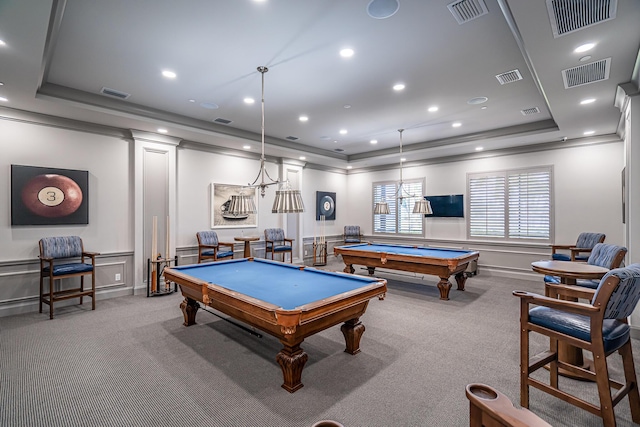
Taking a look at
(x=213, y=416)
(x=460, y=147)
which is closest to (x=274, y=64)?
(x=213, y=416)

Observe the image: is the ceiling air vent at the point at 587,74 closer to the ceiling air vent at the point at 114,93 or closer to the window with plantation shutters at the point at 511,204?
the window with plantation shutters at the point at 511,204

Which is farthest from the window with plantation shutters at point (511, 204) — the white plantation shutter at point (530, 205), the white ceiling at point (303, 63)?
the white ceiling at point (303, 63)

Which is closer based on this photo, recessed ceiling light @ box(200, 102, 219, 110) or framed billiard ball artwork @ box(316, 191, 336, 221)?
recessed ceiling light @ box(200, 102, 219, 110)

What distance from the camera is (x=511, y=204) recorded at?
6.78 meters

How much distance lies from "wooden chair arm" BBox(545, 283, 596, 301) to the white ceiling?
214 cm

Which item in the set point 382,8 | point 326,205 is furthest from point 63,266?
point 326,205

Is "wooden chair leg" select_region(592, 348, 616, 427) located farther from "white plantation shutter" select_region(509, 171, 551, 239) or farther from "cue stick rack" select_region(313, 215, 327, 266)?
"cue stick rack" select_region(313, 215, 327, 266)

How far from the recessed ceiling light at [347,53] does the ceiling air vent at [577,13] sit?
1.68 meters

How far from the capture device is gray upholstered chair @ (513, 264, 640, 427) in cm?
196

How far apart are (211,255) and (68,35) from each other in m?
3.90

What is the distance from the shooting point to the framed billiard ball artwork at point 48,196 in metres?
4.38

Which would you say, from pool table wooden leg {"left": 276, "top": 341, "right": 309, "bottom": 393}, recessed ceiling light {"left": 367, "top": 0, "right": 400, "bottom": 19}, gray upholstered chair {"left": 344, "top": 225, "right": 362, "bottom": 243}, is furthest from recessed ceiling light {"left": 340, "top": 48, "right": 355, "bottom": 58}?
gray upholstered chair {"left": 344, "top": 225, "right": 362, "bottom": 243}

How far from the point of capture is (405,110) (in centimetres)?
503

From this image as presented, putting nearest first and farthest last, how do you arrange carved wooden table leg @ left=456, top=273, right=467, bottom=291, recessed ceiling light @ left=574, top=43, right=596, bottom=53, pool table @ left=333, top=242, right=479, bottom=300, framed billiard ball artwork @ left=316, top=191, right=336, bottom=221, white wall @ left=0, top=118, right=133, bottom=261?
recessed ceiling light @ left=574, top=43, right=596, bottom=53
white wall @ left=0, top=118, right=133, bottom=261
pool table @ left=333, top=242, right=479, bottom=300
carved wooden table leg @ left=456, top=273, right=467, bottom=291
framed billiard ball artwork @ left=316, top=191, right=336, bottom=221
